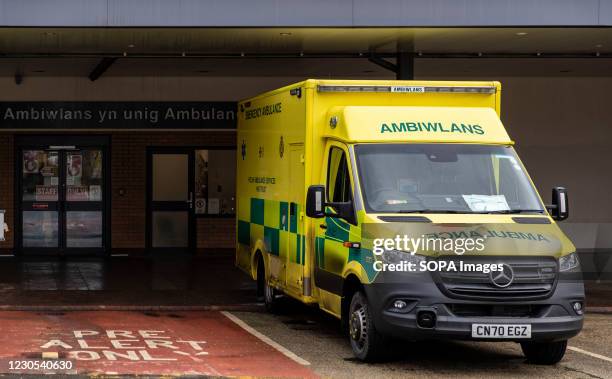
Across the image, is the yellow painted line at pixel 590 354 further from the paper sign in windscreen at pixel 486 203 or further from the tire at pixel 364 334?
the tire at pixel 364 334

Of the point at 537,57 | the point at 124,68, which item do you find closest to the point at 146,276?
the point at 124,68

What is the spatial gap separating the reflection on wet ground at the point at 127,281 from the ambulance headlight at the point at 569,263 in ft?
19.7

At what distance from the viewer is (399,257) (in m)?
9.69

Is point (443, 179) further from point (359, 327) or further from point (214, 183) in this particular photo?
point (214, 183)

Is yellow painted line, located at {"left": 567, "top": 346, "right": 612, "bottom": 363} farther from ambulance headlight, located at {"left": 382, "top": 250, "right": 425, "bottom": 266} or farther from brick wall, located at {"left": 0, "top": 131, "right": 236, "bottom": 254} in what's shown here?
brick wall, located at {"left": 0, "top": 131, "right": 236, "bottom": 254}

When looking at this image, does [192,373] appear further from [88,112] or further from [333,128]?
[88,112]

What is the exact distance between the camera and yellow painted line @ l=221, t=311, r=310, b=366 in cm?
1041

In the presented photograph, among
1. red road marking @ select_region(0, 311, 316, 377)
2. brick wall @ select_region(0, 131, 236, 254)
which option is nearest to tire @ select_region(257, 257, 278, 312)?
red road marking @ select_region(0, 311, 316, 377)

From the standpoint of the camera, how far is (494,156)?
10.8 meters

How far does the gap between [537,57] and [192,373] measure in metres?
10.6

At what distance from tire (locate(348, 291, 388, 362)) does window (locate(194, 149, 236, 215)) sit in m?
12.0

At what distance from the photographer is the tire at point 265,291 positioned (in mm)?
13586

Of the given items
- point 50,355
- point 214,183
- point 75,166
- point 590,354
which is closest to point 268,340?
point 50,355

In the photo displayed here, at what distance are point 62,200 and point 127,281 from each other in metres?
5.01
